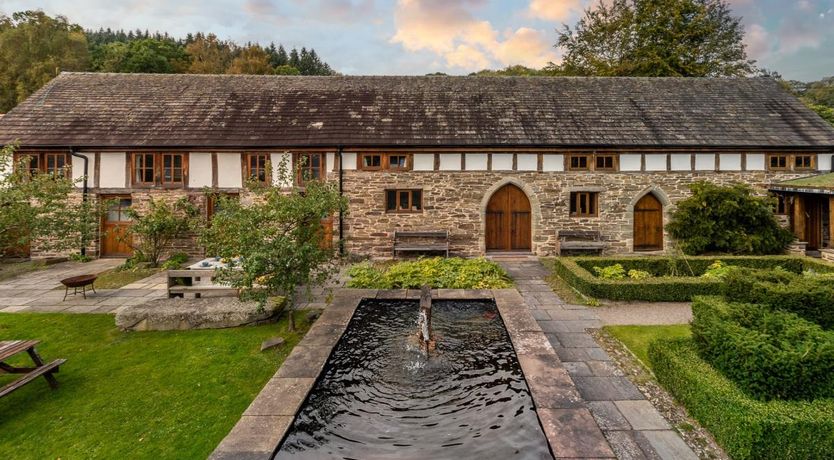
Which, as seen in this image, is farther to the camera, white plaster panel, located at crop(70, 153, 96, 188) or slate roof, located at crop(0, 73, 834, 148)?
slate roof, located at crop(0, 73, 834, 148)

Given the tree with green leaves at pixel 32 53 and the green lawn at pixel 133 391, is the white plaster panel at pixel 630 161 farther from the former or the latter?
the tree with green leaves at pixel 32 53

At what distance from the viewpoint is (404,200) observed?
15836 mm

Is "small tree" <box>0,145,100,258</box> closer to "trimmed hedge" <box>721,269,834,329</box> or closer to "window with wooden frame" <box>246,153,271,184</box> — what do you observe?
"window with wooden frame" <box>246,153,271,184</box>

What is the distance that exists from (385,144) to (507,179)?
15.8 feet

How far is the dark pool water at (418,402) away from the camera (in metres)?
4.27

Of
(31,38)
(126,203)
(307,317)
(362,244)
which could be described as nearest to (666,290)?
(307,317)

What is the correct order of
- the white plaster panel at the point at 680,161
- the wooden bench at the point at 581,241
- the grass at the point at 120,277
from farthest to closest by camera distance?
the white plaster panel at the point at 680,161, the wooden bench at the point at 581,241, the grass at the point at 120,277

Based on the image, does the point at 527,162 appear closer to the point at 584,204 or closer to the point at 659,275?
the point at 584,204

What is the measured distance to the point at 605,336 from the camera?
7.61m

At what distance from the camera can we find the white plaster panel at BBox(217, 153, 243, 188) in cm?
1549

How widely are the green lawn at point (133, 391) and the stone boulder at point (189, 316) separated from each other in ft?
0.60

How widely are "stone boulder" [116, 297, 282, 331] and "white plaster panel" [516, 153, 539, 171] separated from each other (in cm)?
1085

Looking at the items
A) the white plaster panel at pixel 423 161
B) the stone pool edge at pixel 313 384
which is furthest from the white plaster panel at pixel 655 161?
the stone pool edge at pixel 313 384

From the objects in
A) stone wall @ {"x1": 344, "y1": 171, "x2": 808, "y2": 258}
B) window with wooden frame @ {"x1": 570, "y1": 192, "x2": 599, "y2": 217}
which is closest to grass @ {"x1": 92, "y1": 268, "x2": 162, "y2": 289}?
stone wall @ {"x1": 344, "y1": 171, "x2": 808, "y2": 258}
